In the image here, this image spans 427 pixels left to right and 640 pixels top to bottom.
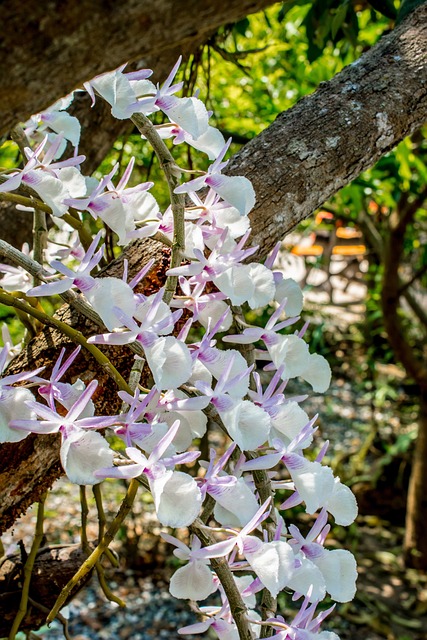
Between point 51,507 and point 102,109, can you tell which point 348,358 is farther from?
point 102,109

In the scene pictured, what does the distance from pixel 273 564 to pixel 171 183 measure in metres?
0.29

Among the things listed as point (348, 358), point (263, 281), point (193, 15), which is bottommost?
point (348, 358)

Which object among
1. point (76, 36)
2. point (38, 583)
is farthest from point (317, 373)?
point (38, 583)

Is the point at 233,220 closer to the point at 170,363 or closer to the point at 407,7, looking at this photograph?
the point at 170,363

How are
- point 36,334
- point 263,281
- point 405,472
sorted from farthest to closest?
1. point 405,472
2. point 36,334
3. point 263,281

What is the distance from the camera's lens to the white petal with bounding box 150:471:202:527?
0.45 meters

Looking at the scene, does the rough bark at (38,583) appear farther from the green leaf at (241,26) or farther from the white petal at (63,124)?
the green leaf at (241,26)

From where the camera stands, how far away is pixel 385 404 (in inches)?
181

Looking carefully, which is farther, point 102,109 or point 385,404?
point 385,404

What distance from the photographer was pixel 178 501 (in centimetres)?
46

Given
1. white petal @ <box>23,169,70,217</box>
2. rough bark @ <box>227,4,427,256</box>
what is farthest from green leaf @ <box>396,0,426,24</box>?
white petal @ <box>23,169,70,217</box>

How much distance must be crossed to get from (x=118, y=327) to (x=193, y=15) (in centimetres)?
25

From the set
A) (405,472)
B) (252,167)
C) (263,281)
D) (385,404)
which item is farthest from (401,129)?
(385,404)

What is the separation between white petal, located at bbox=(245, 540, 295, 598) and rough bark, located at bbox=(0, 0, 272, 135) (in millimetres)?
317
